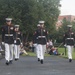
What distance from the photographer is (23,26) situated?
54.2 meters

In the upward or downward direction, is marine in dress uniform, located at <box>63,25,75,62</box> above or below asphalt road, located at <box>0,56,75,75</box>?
above

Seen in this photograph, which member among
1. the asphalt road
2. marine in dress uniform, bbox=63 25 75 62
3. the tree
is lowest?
the asphalt road

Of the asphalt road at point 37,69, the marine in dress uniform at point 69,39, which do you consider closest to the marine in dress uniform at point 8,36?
the asphalt road at point 37,69

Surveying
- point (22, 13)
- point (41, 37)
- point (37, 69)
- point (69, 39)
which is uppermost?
point (22, 13)

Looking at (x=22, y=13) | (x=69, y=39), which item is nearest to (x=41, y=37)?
(x=69, y=39)

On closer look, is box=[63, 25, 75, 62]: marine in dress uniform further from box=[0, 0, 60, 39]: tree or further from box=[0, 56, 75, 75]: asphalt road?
box=[0, 0, 60, 39]: tree

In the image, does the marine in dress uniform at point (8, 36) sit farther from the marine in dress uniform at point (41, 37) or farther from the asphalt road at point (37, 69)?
the marine in dress uniform at point (41, 37)

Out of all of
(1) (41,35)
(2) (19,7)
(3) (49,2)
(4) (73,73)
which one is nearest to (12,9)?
(2) (19,7)

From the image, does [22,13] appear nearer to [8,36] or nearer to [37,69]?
[8,36]

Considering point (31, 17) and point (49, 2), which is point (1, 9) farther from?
point (49, 2)

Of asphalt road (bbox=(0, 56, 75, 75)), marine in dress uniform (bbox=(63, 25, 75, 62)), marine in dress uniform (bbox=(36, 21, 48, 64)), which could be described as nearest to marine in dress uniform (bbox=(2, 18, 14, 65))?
asphalt road (bbox=(0, 56, 75, 75))

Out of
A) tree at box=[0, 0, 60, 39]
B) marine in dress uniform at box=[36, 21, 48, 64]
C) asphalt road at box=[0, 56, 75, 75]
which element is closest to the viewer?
asphalt road at box=[0, 56, 75, 75]

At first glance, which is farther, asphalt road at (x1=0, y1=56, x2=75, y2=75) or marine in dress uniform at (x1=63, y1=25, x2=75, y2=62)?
marine in dress uniform at (x1=63, y1=25, x2=75, y2=62)

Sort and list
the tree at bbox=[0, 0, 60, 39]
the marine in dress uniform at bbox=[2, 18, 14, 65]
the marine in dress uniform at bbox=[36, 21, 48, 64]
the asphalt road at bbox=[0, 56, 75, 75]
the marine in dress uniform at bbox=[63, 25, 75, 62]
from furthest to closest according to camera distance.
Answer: the tree at bbox=[0, 0, 60, 39], the marine in dress uniform at bbox=[63, 25, 75, 62], the marine in dress uniform at bbox=[36, 21, 48, 64], the marine in dress uniform at bbox=[2, 18, 14, 65], the asphalt road at bbox=[0, 56, 75, 75]
